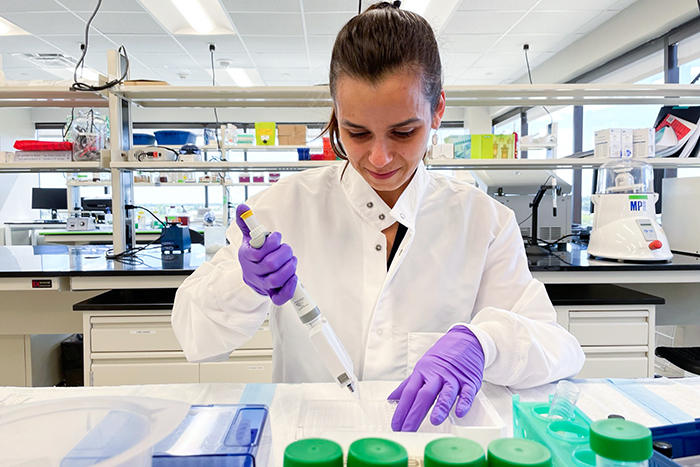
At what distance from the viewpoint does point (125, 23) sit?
168 inches

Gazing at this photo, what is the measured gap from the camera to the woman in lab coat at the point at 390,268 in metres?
0.82

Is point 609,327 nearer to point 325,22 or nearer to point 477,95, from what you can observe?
point 477,95

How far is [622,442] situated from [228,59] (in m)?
5.78

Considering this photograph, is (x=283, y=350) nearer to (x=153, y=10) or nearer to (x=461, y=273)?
(x=461, y=273)

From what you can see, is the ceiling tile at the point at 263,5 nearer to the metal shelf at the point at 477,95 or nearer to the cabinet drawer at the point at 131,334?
the metal shelf at the point at 477,95

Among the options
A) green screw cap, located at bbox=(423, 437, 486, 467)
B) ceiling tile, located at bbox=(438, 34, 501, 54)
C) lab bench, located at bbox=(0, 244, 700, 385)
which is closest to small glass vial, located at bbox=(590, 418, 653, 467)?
green screw cap, located at bbox=(423, 437, 486, 467)

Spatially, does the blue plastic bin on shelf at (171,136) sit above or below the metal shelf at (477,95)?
above

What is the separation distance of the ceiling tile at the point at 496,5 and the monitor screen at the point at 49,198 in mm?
6138

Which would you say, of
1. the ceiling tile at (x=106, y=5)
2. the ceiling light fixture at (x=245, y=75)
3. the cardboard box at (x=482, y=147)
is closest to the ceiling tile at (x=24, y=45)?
the ceiling tile at (x=106, y=5)

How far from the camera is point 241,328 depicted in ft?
3.18

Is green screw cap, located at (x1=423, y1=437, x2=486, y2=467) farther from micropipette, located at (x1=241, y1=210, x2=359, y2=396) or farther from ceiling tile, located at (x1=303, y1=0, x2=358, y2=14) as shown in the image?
ceiling tile, located at (x1=303, y1=0, x2=358, y2=14)

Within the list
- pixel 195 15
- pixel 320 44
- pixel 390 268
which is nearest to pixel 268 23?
pixel 195 15

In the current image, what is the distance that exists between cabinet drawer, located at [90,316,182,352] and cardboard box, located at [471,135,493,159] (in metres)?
1.85

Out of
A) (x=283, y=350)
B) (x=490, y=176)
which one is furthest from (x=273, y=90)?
(x=283, y=350)
